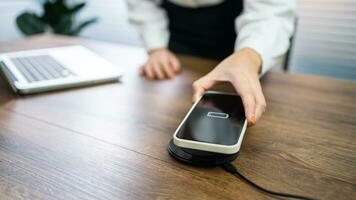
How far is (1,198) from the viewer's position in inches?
14.8

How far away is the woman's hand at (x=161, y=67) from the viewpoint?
0.80 m

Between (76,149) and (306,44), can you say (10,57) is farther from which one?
(306,44)

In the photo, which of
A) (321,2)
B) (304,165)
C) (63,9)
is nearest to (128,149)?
(304,165)

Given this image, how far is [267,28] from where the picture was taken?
70 cm

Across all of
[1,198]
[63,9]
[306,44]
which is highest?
[1,198]

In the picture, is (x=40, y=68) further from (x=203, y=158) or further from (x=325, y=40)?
(x=325, y=40)

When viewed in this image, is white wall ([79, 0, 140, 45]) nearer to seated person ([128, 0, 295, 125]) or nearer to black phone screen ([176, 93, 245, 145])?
seated person ([128, 0, 295, 125])

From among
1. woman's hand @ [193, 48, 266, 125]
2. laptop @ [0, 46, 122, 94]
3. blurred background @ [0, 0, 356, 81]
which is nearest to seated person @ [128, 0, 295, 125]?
woman's hand @ [193, 48, 266, 125]

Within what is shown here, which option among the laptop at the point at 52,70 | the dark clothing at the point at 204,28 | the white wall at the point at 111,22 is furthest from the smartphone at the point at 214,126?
the white wall at the point at 111,22

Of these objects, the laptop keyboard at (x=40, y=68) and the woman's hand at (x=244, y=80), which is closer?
the woman's hand at (x=244, y=80)

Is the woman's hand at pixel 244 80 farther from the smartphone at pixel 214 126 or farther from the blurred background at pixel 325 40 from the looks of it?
the blurred background at pixel 325 40

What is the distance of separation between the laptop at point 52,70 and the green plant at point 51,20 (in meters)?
1.13

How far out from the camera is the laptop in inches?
26.8

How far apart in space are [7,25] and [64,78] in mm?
1669
